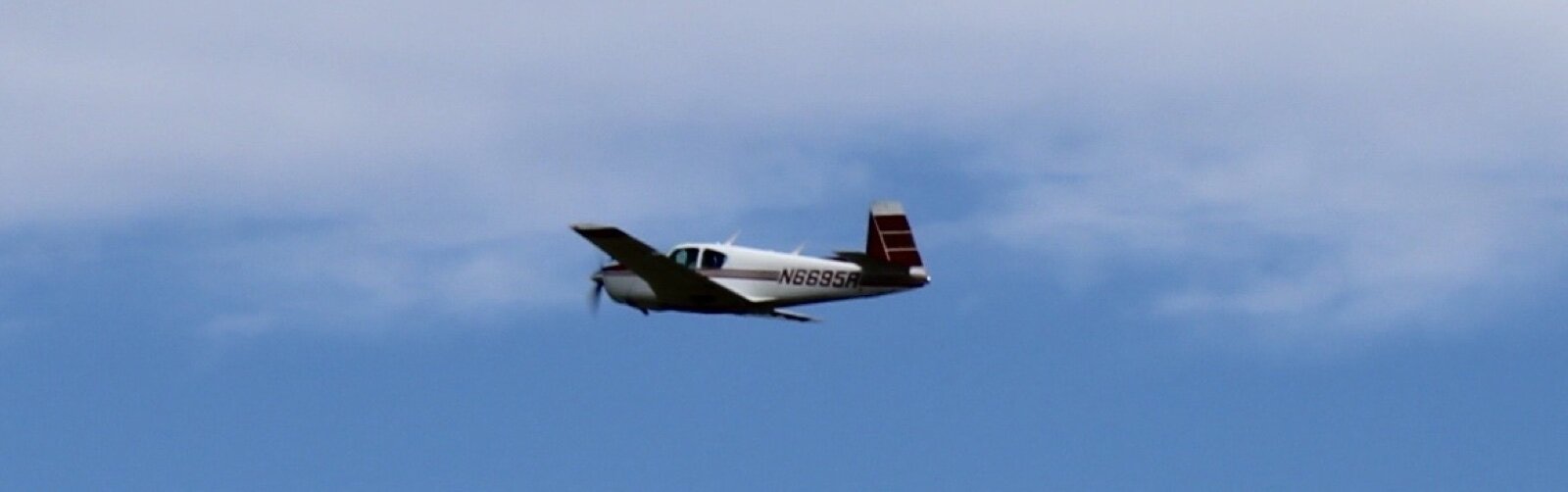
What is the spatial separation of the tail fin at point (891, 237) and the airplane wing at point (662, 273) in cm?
385

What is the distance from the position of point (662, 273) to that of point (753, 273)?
7.94 feet

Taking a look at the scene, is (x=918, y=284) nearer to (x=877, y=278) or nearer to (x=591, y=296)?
(x=877, y=278)

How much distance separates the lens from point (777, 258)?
119688 millimetres

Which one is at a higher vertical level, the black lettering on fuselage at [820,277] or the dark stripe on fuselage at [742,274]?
the dark stripe on fuselage at [742,274]

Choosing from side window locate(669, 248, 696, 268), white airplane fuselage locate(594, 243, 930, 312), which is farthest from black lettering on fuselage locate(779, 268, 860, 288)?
side window locate(669, 248, 696, 268)

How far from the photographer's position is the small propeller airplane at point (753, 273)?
386ft

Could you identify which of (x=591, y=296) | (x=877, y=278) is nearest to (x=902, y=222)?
(x=877, y=278)

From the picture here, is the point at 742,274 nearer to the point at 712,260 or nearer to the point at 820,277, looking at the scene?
the point at 712,260

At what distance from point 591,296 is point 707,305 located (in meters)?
4.37

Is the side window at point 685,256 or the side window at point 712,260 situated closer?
the side window at point 712,260

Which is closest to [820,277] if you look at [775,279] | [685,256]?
[775,279]

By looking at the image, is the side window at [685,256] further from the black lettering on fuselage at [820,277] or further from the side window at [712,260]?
the black lettering on fuselage at [820,277]

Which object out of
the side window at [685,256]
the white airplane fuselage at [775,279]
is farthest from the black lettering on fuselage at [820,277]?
the side window at [685,256]

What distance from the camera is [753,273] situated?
119875mm
